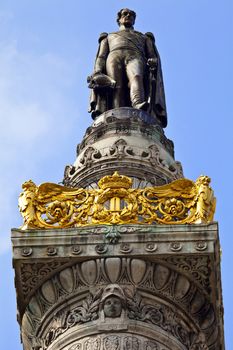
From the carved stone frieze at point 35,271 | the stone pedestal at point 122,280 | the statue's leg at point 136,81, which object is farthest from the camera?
the statue's leg at point 136,81

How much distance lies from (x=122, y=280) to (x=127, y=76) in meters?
9.67

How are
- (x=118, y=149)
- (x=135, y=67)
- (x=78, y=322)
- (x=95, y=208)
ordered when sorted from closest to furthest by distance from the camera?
(x=78, y=322)
(x=95, y=208)
(x=118, y=149)
(x=135, y=67)

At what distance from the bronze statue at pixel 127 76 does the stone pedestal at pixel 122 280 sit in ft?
25.3

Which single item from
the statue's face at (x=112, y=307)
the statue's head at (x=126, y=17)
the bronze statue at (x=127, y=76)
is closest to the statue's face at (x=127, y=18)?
the statue's head at (x=126, y=17)

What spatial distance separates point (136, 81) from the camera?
37500mm

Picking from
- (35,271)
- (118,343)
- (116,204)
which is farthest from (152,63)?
(118,343)

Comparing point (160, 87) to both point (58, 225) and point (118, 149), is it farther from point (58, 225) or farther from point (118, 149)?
point (58, 225)

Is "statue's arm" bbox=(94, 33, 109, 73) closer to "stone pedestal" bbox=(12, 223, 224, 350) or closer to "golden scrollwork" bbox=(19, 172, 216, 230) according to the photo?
"golden scrollwork" bbox=(19, 172, 216, 230)

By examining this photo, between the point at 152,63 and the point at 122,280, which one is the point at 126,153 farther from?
the point at 152,63

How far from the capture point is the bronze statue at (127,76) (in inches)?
1478

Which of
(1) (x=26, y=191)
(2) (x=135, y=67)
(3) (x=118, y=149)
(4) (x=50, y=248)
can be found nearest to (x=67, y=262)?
(4) (x=50, y=248)

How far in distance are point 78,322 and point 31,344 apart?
126cm

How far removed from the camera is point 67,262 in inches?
1168

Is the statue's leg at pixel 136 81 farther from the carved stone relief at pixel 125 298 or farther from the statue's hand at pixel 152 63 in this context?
the carved stone relief at pixel 125 298
